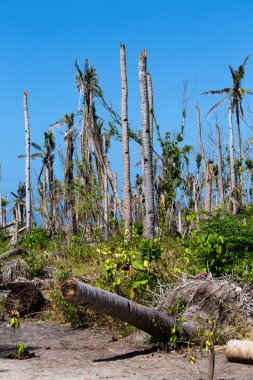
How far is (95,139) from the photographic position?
30594 mm

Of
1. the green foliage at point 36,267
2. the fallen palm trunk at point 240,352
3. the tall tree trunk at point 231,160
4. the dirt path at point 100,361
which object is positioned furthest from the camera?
the tall tree trunk at point 231,160

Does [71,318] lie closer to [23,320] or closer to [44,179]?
[23,320]

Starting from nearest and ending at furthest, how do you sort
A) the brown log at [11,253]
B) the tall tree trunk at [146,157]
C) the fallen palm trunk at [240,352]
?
1. the fallen palm trunk at [240,352]
2. the tall tree trunk at [146,157]
3. the brown log at [11,253]

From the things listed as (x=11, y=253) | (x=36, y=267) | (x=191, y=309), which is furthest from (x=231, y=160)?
(x=191, y=309)

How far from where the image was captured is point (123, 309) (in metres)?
9.53

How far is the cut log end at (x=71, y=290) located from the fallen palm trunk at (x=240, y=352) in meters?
2.16

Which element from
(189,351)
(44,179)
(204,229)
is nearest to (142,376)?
(189,351)

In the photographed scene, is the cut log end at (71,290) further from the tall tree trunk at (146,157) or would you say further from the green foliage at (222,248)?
the tall tree trunk at (146,157)

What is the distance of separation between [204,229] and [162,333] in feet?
10.7

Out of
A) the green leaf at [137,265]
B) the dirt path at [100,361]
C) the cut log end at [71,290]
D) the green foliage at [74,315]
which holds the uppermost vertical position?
the green leaf at [137,265]

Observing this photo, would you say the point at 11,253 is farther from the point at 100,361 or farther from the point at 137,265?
the point at 100,361

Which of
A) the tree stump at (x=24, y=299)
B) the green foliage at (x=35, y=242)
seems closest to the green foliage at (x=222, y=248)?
the tree stump at (x=24, y=299)

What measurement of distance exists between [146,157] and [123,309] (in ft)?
29.5

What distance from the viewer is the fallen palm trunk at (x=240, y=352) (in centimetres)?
906
